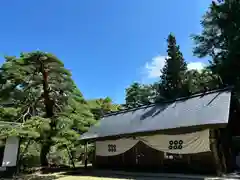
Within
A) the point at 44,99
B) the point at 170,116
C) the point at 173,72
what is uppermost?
the point at 173,72

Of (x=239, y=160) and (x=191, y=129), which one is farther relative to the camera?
(x=239, y=160)

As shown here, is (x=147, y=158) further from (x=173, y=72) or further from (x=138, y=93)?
(x=138, y=93)

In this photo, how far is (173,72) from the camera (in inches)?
1064

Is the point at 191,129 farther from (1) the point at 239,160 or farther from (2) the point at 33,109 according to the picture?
(2) the point at 33,109

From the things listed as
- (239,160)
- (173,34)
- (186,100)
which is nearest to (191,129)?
(186,100)

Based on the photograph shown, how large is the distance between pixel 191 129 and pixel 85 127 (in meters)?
6.91

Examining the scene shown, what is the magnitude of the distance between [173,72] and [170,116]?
55.9ft

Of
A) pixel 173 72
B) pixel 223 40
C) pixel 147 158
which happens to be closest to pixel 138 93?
pixel 173 72

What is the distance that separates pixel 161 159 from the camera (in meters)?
10.8

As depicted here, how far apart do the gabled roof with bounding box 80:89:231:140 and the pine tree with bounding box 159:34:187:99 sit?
1346 centimetres

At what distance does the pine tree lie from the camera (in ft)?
88.0

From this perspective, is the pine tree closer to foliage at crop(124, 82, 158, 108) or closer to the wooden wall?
foliage at crop(124, 82, 158, 108)

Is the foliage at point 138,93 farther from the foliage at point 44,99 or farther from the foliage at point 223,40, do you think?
the foliage at point 44,99

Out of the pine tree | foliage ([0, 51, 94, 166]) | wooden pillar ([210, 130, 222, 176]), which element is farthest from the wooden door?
the pine tree
